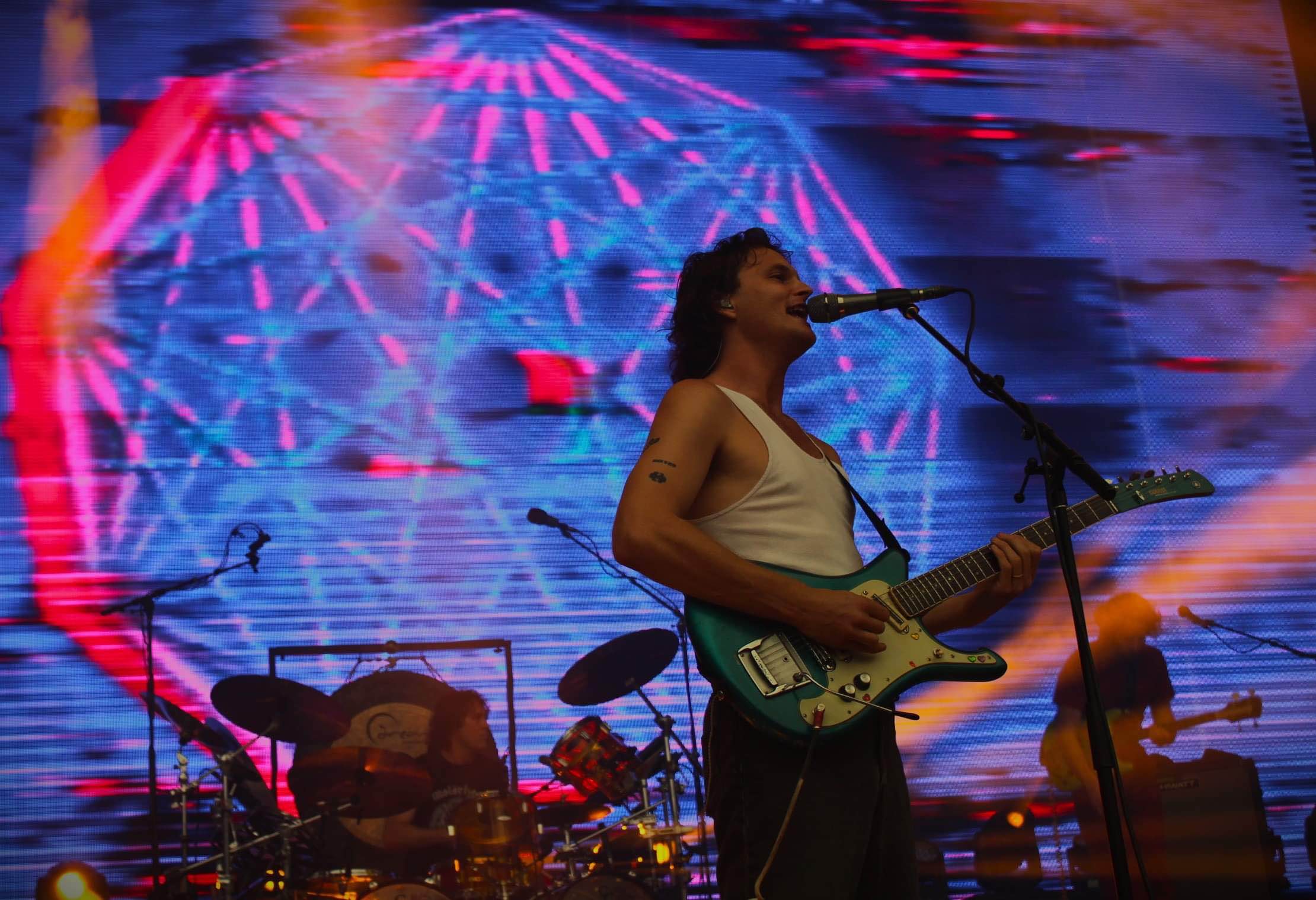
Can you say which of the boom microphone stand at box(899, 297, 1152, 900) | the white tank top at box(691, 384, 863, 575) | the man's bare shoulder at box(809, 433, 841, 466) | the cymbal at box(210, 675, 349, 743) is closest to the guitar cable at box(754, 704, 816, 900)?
the white tank top at box(691, 384, 863, 575)

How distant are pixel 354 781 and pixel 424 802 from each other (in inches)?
9.5

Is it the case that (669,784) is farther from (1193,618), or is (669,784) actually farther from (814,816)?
(814,816)

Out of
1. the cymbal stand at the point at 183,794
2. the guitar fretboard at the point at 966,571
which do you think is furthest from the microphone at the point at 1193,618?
the cymbal stand at the point at 183,794

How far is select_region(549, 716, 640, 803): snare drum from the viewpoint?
4.01m

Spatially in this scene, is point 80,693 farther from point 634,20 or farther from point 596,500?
point 634,20

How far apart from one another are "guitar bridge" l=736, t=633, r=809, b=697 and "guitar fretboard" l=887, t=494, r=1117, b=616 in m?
0.26

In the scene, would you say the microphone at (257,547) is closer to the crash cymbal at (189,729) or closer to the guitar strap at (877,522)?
the crash cymbal at (189,729)

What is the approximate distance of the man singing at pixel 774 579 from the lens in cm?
186

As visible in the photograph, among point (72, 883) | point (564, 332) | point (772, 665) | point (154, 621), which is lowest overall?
point (72, 883)

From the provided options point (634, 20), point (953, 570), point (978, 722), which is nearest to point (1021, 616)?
point (978, 722)

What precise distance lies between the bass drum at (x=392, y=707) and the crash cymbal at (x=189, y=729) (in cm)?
39

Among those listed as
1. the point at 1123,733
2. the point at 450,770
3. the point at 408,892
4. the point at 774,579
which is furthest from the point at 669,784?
the point at 774,579

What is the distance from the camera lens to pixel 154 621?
405cm

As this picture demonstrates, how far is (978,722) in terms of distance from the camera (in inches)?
169
